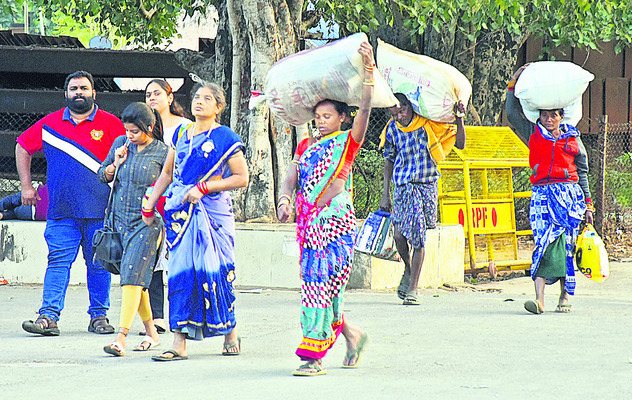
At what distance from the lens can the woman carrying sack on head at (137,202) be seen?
250 inches

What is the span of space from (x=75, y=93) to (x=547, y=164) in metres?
3.78

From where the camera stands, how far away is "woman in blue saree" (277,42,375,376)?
5.38 meters

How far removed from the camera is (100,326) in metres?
7.13

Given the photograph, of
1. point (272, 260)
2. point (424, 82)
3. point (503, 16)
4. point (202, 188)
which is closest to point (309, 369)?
point (202, 188)

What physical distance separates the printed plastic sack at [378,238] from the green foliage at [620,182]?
276 inches

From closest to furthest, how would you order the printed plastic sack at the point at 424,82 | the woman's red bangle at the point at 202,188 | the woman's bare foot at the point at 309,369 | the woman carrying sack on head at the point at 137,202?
1. the woman's bare foot at the point at 309,369
2. the woman's red bangle at the point at 202,188
3. the woman carrying sack on head at the point at 137,202
4. the printed plastic sack at the point at 424,82

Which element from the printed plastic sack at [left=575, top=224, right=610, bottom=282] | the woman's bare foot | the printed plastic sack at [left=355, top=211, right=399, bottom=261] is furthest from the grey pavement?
the printed plastic sack at [left=355, top=211, right=399, bottom=261]

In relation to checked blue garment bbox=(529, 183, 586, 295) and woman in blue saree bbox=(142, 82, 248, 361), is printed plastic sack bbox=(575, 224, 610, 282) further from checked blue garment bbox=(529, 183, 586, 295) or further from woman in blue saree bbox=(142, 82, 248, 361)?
woman in blue saree bbox=(142, 82, 248, 361)

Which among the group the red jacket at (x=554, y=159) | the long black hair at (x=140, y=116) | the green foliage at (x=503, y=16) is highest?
the green foliage at (x=503, y=16)

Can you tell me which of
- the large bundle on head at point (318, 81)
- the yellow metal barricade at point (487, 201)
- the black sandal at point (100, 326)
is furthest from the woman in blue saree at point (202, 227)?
the yellow metal barricade at point (487, 201)

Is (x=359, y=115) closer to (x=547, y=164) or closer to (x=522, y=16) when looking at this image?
(x=547, y=164)

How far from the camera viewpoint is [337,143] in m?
5.55

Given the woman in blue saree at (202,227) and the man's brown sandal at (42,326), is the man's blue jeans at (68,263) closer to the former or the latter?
the man's brown sandal at (42,326)

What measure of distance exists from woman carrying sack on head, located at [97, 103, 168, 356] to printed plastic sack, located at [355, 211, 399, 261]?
8.47 ft
